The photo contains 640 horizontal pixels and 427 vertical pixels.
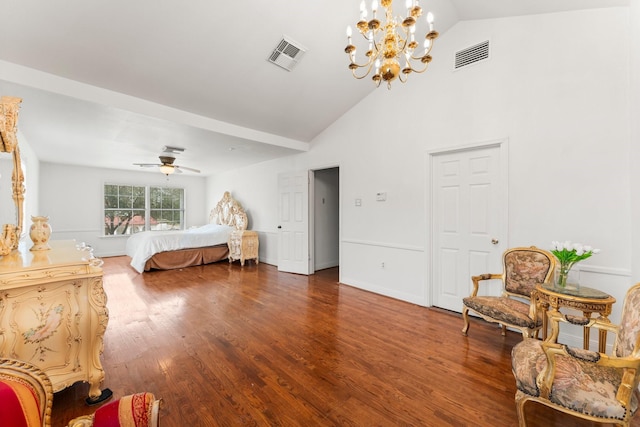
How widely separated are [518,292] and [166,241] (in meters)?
6.09

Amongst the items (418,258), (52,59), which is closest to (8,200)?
(52,59)

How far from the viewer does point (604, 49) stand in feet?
7.82

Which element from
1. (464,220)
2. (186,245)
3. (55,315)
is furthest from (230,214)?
(464,220)

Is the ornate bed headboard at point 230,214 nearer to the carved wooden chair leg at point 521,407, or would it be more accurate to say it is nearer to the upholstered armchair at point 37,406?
the upholstered armchair at point 37,406

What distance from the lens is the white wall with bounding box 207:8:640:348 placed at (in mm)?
2357

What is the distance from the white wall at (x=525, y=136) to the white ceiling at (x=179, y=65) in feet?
0.92

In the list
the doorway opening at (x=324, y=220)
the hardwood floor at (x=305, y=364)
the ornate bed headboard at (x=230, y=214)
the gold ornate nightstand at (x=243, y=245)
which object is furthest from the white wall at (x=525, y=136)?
the ornate bed headboard at (x=230, y=214)

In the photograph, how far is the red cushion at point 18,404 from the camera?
2.46 feet

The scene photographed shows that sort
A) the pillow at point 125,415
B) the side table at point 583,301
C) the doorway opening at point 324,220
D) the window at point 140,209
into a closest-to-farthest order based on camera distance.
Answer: the pillow at point 125,415
the side table at point 583,301
the doorway opening at point 324,220
the window at point 140,209

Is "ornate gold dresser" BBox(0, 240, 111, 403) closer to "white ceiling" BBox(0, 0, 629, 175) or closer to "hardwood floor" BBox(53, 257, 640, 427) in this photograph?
→ "hardwood floor" BBox(53, 257, 640, 427)

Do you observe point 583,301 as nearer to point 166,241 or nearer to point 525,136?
point 525,136

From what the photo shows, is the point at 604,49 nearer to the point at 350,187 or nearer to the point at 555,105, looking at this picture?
the point at 555,105

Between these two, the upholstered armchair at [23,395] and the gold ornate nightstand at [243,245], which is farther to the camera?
the gold ornate nightstand at [243,245]

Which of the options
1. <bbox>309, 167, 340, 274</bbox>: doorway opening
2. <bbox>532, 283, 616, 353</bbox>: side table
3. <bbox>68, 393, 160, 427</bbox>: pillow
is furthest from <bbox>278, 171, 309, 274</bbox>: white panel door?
<bbox>68, 393, 160, 427</bbox>: pillow
